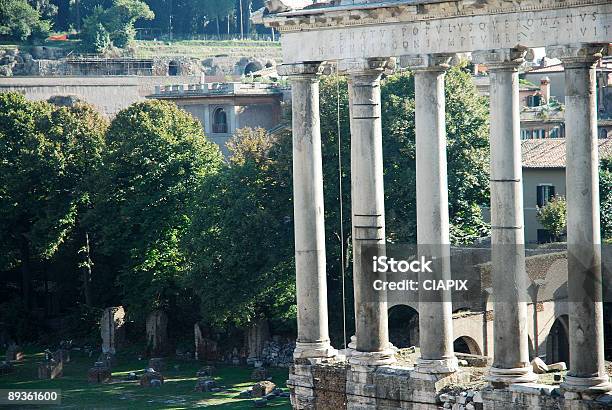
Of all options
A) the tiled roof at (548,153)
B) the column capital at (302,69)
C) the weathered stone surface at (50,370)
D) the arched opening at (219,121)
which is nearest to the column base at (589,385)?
the column capital at (302,69)

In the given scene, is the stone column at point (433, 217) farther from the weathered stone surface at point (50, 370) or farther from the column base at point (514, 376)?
the weathered stone surface at point (50, 370)

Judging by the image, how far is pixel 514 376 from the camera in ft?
117

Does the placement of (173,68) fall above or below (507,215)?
above

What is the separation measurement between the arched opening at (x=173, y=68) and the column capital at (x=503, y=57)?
85.4 meters

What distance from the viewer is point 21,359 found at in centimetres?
6919

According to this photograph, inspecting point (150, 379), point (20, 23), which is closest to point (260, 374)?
point (150, 379)

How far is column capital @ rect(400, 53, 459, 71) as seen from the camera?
36.7 metres

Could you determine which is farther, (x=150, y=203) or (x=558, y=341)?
(x=150, y=203)

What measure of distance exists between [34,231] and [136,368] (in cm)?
823

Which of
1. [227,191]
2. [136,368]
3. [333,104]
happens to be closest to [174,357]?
[136,368]

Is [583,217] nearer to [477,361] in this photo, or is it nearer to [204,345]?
[477,361]

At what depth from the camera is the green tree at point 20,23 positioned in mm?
122000

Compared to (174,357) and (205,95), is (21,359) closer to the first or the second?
(174,357)

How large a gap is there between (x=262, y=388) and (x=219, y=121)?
38.1 meters
